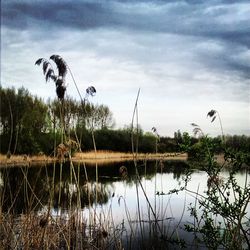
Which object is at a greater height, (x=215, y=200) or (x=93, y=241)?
(x=215, y=200)

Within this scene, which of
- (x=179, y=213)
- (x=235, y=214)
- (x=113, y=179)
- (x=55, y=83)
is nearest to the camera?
(x=55, y=83)

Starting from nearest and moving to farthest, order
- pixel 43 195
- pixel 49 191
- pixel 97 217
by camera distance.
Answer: pixel 49 191
pixel 97 217
pixel 43 195

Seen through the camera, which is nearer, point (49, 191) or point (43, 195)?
point (49, 191)

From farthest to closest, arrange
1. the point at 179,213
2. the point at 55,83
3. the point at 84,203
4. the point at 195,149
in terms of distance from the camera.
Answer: the point at 84,203 → the point at 179,213 → the point at 195,149 → the point at 55,83

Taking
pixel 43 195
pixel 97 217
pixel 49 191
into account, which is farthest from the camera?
pixel 43 195

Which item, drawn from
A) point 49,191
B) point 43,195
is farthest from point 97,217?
point 43,195

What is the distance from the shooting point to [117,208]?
9.25 m

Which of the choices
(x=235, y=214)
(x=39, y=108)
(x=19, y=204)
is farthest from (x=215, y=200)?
(x=39, y=108)

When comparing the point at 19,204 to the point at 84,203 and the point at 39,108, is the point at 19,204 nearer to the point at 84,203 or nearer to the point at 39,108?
the point at 84,203

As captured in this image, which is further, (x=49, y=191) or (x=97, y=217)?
(x=97, y=217)

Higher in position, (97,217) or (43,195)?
(97,217)

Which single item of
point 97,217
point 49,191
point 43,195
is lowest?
point 43,195

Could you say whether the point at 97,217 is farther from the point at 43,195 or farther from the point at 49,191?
the point at 43,195

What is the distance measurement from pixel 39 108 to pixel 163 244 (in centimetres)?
2319
